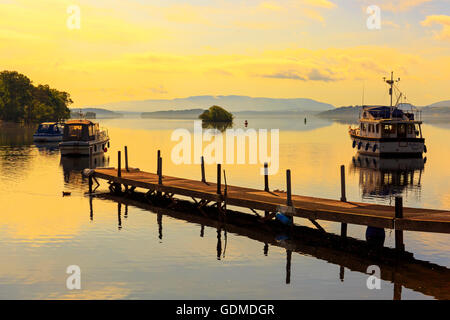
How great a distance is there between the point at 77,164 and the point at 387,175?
32.0m

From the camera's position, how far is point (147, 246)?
24.6 meters

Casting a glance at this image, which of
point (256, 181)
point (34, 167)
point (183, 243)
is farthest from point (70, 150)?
point (183, 243)

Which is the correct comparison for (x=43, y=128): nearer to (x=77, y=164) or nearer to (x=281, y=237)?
(x=77, y=164)

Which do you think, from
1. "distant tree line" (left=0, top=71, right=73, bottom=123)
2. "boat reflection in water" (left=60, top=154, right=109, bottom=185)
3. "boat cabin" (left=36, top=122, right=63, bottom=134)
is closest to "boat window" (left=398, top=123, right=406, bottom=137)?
"boat reflection in water" (left=60, top=154, right=109, bottom=185)

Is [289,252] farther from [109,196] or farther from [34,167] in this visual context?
[34,167]

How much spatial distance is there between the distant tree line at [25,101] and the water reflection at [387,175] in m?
134

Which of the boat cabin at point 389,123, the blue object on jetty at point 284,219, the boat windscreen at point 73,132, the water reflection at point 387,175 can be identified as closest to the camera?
the blue object on jetty at point 284,219

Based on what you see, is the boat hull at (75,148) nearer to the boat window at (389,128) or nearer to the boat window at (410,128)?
the boat window at (389,128)

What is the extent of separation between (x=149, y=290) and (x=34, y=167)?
42.5m

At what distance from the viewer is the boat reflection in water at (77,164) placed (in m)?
48.3

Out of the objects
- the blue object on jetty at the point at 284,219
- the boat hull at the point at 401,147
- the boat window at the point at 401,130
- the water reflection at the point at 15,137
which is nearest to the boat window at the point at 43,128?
the water reflection at the point at 15,137

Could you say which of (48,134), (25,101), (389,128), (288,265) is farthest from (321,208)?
(25,101)

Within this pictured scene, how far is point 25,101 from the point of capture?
181 metres
